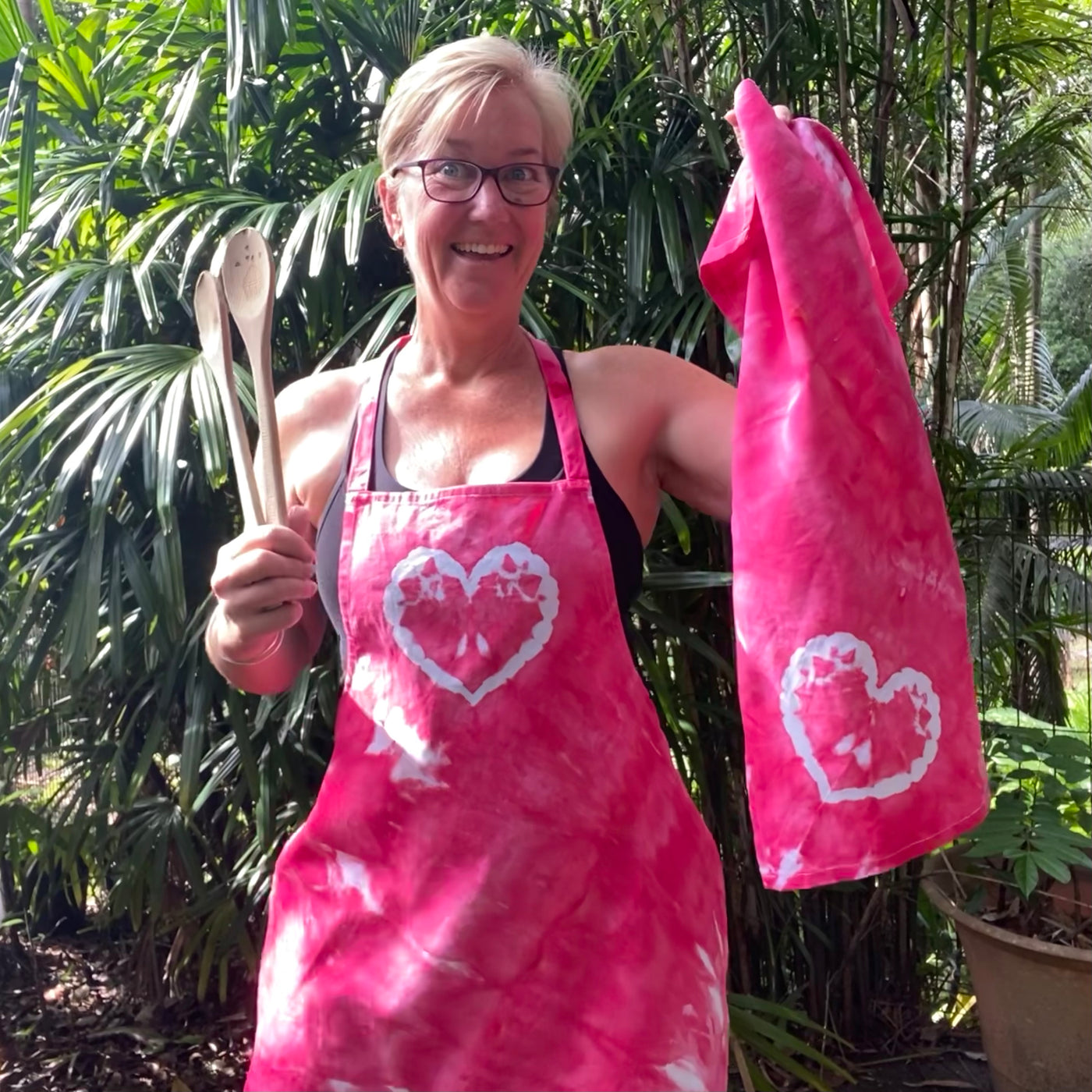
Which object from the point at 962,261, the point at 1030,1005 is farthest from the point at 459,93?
the point at 1030,1005

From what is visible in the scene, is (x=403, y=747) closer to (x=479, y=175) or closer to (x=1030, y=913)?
(x=479, y=175)

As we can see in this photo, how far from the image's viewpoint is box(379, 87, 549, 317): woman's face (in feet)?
2.39

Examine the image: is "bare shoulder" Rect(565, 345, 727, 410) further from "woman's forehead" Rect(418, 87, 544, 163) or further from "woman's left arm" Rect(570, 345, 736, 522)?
"woman's forehead" Rect(418, 87, 544, 163)

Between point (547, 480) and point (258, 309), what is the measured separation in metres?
0.23

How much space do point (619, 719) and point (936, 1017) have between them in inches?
64.3

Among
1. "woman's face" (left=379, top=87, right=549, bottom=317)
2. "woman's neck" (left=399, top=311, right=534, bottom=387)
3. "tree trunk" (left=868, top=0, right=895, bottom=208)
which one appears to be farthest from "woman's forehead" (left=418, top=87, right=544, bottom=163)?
"tree trunk" (left=868, top=0, right=895, bottom=208)

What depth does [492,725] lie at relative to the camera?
0.71 metres

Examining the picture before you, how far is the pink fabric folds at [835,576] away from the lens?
2.08ft

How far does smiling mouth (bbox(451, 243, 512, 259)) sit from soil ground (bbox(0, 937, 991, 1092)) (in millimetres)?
1506

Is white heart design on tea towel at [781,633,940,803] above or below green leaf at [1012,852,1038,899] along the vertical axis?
above

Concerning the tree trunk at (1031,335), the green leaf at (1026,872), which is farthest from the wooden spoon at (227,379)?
the tree trunk at (1031,335)

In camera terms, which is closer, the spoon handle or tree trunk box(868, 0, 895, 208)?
the spoon handle

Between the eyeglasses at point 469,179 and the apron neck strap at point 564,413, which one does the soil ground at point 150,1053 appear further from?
the eyeglasses at point 469,179

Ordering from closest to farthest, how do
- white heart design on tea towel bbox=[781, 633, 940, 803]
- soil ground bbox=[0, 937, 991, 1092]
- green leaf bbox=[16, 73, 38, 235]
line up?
white heart design on tea towel bbox=[781, 633, 940, 803], green leaf bbox=[16, 73, 38, 235], soil ground bbox=[0, 937, 991, 1092]
